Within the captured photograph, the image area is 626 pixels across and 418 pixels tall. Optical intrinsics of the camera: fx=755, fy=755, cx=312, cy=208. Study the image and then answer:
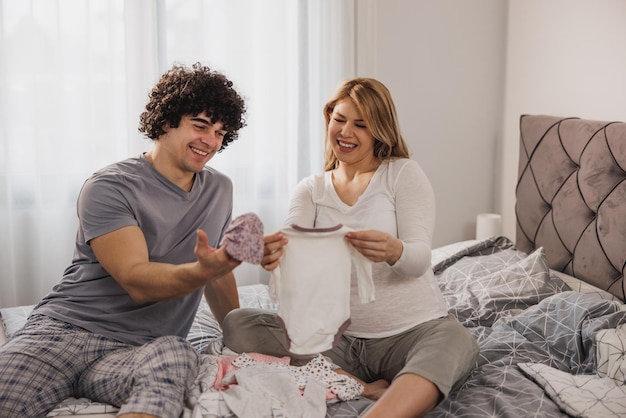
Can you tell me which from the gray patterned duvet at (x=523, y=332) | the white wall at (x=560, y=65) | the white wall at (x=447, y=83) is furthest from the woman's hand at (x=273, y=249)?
the white wall at (x=447, y=83)

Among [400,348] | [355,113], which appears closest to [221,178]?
[355,113]

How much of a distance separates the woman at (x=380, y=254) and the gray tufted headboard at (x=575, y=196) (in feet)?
2.97

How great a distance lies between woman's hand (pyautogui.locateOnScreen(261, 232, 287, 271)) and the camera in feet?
6.11

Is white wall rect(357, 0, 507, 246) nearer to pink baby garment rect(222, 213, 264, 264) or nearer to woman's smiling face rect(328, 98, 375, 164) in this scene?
woman's smiling face rect(328, 98, 375, 164)

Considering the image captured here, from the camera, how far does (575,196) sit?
2936 mm

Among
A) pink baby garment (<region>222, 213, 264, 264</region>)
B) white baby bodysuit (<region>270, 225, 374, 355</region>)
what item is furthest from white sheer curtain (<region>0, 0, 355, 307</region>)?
pink baby garment (<region>222, 213, 264, 264</region>)

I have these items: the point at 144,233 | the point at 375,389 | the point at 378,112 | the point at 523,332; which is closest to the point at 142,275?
the point at 144,233

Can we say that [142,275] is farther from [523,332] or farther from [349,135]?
[523,332]

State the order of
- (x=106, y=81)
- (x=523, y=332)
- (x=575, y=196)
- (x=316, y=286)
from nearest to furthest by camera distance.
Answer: (x=316, y=286) < (x=523, y=332) < (x=575, y=196) < (x=106, y=81)

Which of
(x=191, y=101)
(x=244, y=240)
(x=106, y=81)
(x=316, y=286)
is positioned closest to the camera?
(x=244, y=240)

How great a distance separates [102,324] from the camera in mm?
1998

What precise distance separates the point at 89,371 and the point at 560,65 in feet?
7.69

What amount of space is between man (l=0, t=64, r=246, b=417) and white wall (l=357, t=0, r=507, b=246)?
Answer: 1.56 meters

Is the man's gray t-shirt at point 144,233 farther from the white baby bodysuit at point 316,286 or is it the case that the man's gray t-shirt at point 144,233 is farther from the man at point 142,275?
the white baby bodysuit at point 316,286
